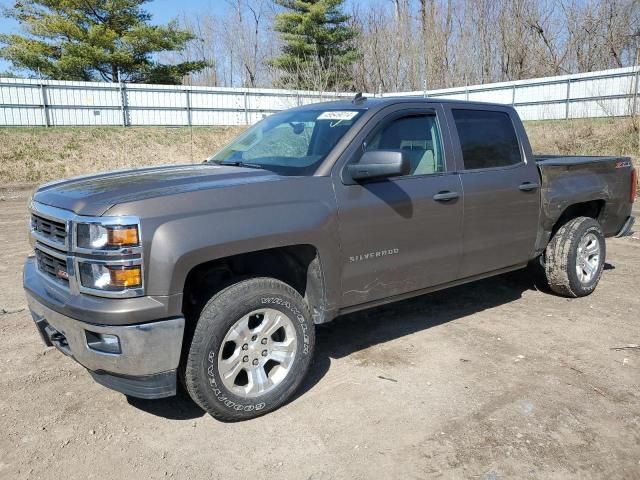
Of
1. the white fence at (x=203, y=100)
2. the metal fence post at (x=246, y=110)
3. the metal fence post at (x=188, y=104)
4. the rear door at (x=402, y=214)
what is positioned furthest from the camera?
the metal fence post at (x=246, y=110)

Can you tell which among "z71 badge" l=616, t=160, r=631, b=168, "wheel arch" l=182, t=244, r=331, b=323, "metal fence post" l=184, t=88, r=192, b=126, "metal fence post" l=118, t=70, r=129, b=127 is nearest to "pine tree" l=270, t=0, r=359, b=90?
"metal fence post" l=184, t=88, r=192, b=126

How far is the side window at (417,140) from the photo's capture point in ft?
13.1

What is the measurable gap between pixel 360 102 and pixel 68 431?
2.99 m

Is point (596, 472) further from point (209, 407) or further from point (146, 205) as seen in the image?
point (146, 205)

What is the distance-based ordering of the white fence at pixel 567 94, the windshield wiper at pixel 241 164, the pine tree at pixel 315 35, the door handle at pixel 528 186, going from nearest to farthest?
the windshield wiper at pixel 241 164, the door handle at pixel 528 186, the white fence at pixel 567 94, the pine tree at pixel 315 35

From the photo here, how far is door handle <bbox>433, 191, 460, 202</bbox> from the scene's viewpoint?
407cm

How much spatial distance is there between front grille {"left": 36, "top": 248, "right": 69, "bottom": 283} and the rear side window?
304 cm

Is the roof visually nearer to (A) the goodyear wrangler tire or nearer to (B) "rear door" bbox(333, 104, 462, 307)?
(B) "rear door" bbox(333, 104, 462, 307)

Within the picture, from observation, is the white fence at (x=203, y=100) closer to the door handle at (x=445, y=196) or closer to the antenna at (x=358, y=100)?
the door handle at (x=445, y=196)

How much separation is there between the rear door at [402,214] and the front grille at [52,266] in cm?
167

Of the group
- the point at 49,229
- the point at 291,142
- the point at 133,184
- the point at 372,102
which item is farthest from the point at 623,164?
the point at 49,229

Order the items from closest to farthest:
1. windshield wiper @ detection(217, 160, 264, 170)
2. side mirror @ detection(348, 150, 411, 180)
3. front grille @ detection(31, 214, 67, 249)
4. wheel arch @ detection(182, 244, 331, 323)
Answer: front grille @ detection(31, 214, 67, 249) < wheel arch @ detection(182, 244, 331, 323) < side mirror @ detection(348, 150, 411, 180) < windshield wiper @ detection(217, 160, 264, 170)

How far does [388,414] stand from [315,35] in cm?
3252

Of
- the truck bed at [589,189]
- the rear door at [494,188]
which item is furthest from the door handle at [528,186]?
the truck bed at [589,189]
